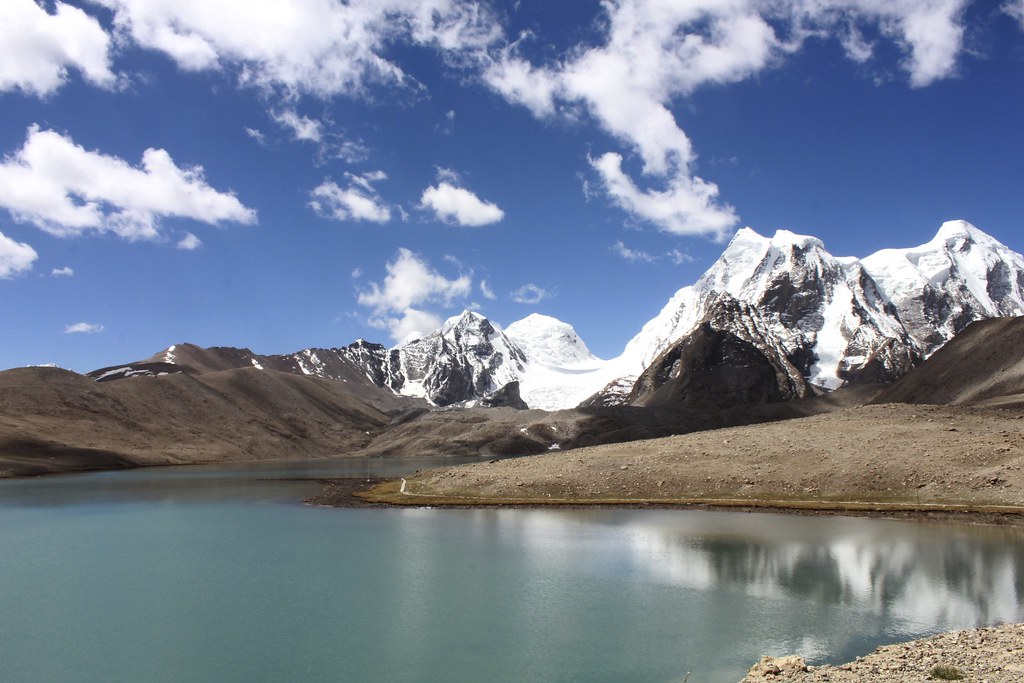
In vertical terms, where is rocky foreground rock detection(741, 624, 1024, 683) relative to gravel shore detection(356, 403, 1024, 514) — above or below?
below

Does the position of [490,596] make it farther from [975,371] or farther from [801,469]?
[975,371]

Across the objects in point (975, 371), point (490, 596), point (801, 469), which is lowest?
point (490, 596)

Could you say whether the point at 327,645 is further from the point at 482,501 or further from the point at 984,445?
the point at 984,445

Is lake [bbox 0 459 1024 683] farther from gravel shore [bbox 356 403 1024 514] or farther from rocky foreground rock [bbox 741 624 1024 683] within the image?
gravel shore [bbox 356 403 1024 514]

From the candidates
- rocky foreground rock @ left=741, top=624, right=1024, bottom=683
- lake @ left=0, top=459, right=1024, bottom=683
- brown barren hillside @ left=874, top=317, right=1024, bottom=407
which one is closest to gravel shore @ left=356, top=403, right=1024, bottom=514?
lake @ left=0, top=459, right=1024, bottom=683

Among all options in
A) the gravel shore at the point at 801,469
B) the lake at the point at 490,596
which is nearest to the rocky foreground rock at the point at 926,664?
the lake at the point at 490,596

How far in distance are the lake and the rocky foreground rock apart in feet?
4.74

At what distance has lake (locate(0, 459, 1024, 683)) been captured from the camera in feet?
88.7

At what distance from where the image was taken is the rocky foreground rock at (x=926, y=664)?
2156 centimetres

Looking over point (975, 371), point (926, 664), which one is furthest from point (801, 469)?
point (975, 371)

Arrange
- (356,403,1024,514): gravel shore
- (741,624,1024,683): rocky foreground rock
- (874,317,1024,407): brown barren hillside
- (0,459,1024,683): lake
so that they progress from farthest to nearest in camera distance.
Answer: (874,317,1024,407): brown barren hillside, (356,403,1024,514): gravel shore, (0,459,1024,683): lake, (741,624,1024,683): rocky foreground rock

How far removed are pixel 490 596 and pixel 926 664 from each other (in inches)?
753

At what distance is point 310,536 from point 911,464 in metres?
53.0

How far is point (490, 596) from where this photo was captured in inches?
1430
